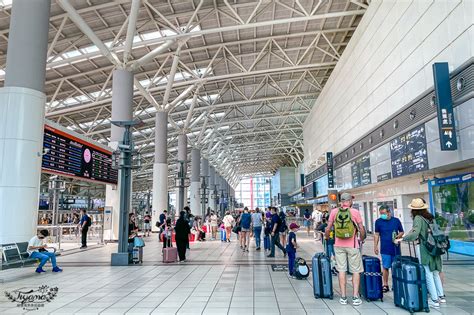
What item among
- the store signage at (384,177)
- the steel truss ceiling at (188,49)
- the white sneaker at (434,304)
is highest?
the steel truss ceiling at (188,49)

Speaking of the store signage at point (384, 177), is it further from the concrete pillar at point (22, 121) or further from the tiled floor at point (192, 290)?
the concrete pillar at point (22, 121)

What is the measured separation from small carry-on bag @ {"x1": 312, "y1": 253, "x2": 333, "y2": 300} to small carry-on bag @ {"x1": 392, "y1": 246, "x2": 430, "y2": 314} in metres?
1.02

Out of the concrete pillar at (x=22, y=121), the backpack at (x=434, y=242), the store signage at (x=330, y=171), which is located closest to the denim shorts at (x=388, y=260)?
the backpack at (x=434, y=242)

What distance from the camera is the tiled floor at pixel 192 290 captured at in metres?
5.09

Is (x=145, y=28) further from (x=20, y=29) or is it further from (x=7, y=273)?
(x=7, y=273)

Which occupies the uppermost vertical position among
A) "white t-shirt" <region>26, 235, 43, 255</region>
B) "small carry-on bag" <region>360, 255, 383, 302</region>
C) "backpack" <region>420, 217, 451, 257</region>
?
"backpack" <region>420, 217, 451, 257</region>

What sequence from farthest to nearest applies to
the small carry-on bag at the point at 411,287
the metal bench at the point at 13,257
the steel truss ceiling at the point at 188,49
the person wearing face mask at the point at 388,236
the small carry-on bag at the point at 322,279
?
the steel truss ceiling at the point at 188,49 → the metal bench at the point at 13,257 → the person wearing face mask at the point at 388,236 → the small carry-on bag at the point at 322,279 → the small carry-on bag at the point at 411,287

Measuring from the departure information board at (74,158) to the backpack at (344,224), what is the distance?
10339 mm

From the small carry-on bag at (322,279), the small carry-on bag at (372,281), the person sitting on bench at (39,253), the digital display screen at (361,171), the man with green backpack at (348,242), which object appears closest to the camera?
the man with green backpack at (348,242)

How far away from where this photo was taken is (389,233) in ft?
19.4

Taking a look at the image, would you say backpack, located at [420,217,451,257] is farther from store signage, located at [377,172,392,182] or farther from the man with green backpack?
store signage, located at [377,172,392,182]

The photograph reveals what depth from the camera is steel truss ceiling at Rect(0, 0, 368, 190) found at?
16922mm

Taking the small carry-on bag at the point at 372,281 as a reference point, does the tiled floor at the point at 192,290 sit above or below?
below

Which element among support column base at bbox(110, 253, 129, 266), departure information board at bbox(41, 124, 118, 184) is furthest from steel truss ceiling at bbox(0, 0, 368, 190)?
support column base at bbox(110, 253, 129, 266)
